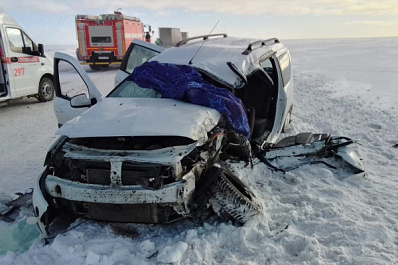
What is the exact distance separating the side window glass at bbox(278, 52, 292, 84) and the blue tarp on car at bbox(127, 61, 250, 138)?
6.26ft

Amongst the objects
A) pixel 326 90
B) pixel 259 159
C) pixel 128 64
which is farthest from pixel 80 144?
pixel 326 90

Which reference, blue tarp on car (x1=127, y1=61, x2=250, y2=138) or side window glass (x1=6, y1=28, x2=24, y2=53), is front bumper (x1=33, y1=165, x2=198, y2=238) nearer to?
blue tarp on car (x1=127, y1=61, x2=250, y2=138)

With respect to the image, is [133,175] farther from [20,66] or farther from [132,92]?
[20,66]

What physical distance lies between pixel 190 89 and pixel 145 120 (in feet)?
2.88

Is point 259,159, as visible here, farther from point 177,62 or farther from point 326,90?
point 326,90

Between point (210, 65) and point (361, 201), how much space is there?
2404 millimetres

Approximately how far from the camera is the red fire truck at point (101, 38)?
17500 mm

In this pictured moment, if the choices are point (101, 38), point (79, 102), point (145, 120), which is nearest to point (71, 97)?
point (79, 102)

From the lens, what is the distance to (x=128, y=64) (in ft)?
19.0

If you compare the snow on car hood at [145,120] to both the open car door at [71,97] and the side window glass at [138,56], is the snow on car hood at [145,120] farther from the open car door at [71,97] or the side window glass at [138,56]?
the side window glass at [138,56]

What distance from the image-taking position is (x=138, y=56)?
589cm

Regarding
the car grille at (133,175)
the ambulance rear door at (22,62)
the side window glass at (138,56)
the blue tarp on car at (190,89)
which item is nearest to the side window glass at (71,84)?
the ambulance rear door at (22,62)

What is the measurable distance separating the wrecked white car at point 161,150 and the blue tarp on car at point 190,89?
12 millimetres

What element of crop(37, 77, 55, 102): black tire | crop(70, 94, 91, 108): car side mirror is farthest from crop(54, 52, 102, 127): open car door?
crop(37, 77, 55, 102): black tire
